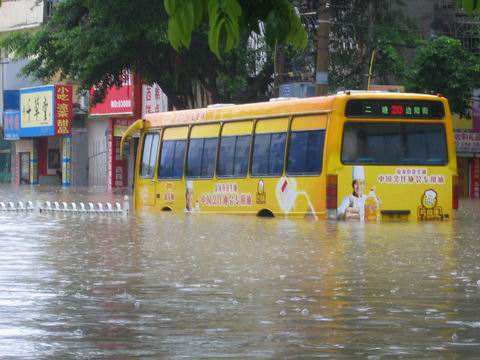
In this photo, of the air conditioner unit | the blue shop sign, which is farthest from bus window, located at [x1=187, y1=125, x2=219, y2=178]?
the blue shop sign

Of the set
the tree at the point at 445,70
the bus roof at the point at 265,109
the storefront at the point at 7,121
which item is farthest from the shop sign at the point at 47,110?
the bus roof at the point at 265,109

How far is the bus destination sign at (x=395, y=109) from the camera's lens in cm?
2694

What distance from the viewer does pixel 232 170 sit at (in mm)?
30234

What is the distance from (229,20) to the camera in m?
5.45

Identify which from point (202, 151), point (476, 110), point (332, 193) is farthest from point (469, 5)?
point (476, 110)

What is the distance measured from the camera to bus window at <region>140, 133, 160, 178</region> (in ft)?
110

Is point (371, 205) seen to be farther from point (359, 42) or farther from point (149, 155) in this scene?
point (359, 42)

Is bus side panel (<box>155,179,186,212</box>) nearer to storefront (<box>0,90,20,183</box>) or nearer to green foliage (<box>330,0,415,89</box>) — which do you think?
green foliage (<box>330,0,415,89</box>)

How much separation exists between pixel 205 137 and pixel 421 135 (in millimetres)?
5677

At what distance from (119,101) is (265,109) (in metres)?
37.1

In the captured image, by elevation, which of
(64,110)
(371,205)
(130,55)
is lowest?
(371,205)

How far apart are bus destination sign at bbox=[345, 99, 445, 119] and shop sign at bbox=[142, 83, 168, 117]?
33336mm

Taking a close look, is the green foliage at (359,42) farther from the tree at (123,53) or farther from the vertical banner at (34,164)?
the vertical banner at (34,164)

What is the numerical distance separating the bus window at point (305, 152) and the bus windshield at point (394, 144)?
1.96 ft
